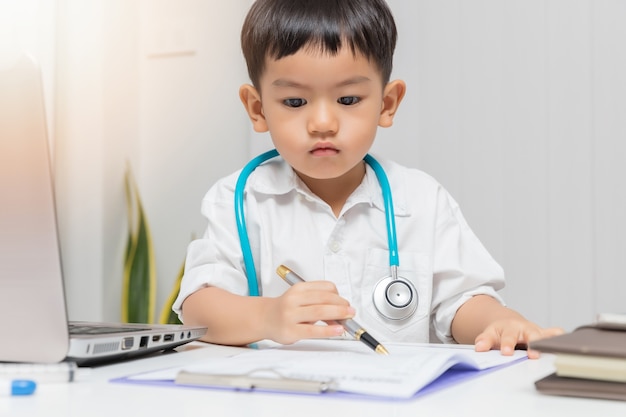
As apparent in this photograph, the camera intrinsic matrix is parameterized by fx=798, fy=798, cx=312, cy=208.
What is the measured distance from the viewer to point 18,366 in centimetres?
73

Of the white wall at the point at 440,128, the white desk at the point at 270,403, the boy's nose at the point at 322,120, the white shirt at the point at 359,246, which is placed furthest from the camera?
the white wall at the point at 440,128

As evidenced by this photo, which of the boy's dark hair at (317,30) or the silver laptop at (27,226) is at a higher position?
the boy's dark hair at (317,30)

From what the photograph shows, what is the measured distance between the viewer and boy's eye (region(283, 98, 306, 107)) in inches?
50.0

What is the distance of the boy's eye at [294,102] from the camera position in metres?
1.27

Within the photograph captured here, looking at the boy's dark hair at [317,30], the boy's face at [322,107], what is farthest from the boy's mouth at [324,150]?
the boy's dark hair at [317,30]

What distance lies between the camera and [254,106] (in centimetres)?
145

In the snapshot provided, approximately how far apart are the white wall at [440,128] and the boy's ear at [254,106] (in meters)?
1.14

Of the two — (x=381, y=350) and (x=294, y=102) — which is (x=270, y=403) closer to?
(x=381, y=350)

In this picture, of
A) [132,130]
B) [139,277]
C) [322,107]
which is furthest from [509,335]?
[132,130]

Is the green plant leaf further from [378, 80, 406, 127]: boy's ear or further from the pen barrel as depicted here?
the pen barrel

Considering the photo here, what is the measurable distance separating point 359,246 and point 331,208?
91 millimetres

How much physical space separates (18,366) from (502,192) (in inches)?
74.4

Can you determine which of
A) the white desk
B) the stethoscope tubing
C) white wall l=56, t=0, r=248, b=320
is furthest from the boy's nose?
white wall l=56, t=0, r=248, b=320

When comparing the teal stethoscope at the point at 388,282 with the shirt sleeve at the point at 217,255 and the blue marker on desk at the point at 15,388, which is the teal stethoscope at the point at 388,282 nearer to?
the shirt sleeve at the point at 217,255
